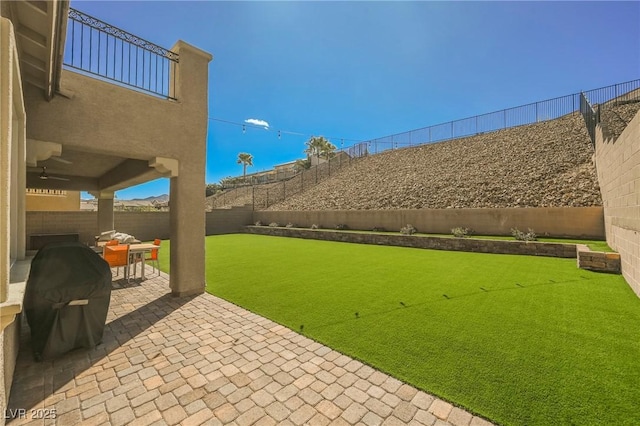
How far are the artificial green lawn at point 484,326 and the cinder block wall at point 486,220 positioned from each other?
14.5ft

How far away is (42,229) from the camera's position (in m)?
12.2

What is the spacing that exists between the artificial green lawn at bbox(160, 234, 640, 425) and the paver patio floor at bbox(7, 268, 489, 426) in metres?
0.31

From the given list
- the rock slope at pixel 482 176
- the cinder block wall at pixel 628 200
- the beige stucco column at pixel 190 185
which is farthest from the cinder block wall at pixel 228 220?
the cinder block wall at pixel 628 200

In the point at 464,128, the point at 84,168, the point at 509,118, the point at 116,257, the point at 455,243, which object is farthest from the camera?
the point at 464,128

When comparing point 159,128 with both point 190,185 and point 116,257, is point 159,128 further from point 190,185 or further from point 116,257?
point 116,257

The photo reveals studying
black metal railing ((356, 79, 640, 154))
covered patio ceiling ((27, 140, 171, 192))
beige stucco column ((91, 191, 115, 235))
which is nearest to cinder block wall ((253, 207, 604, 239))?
black metal railing ((356, 79, 640, 154))

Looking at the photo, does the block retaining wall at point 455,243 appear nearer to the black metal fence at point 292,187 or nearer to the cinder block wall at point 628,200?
the cinder block wall at point 628,200

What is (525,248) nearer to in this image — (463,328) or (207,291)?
(463,328)

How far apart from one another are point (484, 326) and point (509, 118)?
81.8 feet

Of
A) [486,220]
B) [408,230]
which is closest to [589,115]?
[486,220]

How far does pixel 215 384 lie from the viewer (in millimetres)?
2926

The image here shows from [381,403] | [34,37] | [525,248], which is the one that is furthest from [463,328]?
[525,248]

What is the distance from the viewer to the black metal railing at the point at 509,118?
16734 mm

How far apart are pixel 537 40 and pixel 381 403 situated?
Answer: 13570 millimetres
